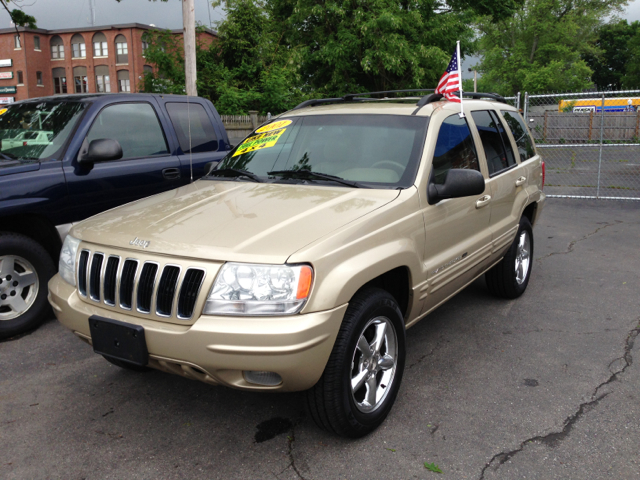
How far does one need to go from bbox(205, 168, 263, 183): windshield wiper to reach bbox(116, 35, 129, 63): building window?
193 feet

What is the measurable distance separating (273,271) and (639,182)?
1411 cm

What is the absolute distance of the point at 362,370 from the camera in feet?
10.2

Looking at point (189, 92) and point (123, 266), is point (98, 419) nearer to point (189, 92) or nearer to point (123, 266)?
point (123, 266)

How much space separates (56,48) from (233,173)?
2593 inches

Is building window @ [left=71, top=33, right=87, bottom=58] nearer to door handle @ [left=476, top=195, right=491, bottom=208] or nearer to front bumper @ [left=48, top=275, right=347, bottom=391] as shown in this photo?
door handle @ [left=476, top=195, right=491, bottom=208]

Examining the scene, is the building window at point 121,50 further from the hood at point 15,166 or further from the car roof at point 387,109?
the car roof at point 387,109

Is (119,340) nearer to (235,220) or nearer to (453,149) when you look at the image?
(235,220)

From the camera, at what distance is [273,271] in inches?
104

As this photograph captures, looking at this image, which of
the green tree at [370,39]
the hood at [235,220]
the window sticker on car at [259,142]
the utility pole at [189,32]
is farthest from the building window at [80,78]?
the hood at [235,220]

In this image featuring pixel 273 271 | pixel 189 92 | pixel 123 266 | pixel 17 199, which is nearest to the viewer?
pixel 273 271

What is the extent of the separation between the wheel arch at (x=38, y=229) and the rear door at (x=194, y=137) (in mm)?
1350

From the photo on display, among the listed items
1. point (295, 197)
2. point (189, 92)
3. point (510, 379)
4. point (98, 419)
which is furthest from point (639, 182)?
point (98, 419)

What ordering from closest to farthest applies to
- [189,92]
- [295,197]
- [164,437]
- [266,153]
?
[164,437], [295,197], [266,153], [189,92]

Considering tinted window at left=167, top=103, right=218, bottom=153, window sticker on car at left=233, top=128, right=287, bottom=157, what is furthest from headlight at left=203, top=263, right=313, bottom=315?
tinted window at left=167, top=103, right=218, bottom=153
